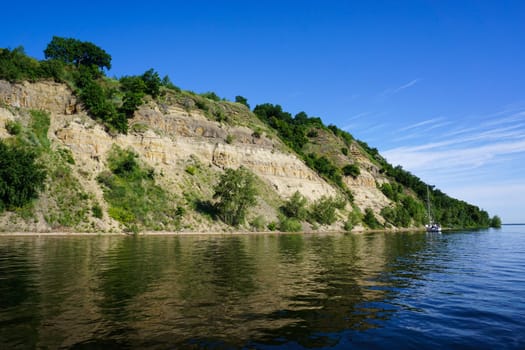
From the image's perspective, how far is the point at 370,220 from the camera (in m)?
97.1

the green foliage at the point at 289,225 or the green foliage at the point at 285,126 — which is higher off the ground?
the green foliage at the point at 285,126

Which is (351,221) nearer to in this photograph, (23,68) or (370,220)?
(370,220)

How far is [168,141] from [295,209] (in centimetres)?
3165

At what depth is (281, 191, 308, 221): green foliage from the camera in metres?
77.9

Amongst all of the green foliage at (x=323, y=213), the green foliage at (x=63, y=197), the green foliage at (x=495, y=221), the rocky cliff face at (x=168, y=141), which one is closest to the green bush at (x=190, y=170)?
the rocky cliff face at (x=168, y=141)

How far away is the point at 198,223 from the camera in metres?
62.1

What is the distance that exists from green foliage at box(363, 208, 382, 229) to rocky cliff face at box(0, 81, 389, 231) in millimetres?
5622

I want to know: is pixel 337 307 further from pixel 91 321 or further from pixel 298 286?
pixel 91 321

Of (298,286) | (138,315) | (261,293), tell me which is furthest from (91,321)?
(298,286)

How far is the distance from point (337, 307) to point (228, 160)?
70575mm

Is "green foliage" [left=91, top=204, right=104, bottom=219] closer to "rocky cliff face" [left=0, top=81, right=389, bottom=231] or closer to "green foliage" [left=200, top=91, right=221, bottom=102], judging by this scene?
"rocky cliff face" [left=0, top=81, right=389, bottom=231]

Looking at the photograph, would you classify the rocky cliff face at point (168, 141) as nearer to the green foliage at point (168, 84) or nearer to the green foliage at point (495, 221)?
the green foliage at point (168, 84)

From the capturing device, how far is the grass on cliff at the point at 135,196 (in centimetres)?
5597

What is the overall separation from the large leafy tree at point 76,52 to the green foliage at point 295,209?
204 feet
